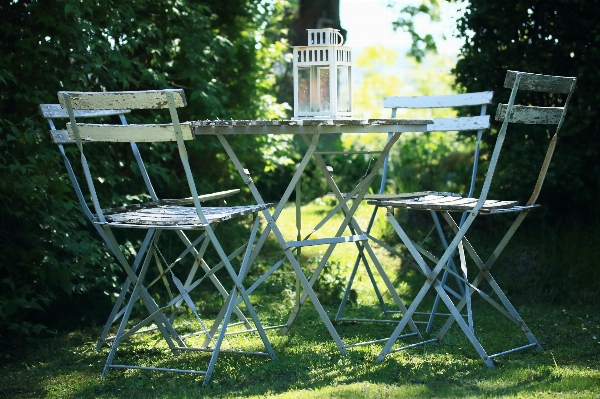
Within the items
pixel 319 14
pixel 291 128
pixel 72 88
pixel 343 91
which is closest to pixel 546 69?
pixel 343 91

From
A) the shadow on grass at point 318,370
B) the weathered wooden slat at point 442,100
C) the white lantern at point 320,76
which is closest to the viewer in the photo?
the shadow on grass at point 318,370

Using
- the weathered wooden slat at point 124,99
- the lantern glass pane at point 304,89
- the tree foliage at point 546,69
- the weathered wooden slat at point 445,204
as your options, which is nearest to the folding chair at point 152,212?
the weathered wooden slat at point 124,99

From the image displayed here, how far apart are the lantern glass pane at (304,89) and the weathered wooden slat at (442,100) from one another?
79 centimetres

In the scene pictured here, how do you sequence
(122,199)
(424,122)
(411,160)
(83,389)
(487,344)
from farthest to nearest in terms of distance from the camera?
(411,160) → (122,199) → (487,344) → (424,122) → (83,389)

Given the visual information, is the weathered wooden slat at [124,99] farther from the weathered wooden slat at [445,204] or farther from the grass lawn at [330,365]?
the grass lawn at [330,365]

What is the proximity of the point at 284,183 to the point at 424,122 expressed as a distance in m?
4.92

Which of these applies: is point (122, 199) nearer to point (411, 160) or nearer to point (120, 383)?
point (120, 383)

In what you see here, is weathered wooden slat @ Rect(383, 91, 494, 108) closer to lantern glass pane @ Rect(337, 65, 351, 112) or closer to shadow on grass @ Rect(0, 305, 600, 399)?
lantern glass pane @ Rect(337, 65, 351, 112)

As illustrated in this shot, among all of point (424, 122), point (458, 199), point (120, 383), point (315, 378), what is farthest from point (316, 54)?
point (120, 383)

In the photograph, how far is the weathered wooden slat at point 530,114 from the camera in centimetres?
366

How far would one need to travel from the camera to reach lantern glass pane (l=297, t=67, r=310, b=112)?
4016 millimetres

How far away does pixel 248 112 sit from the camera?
6742 mm

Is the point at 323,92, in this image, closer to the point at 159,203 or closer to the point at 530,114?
the point at 530,114

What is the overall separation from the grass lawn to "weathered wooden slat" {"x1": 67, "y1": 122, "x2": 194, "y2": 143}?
1.16 m
